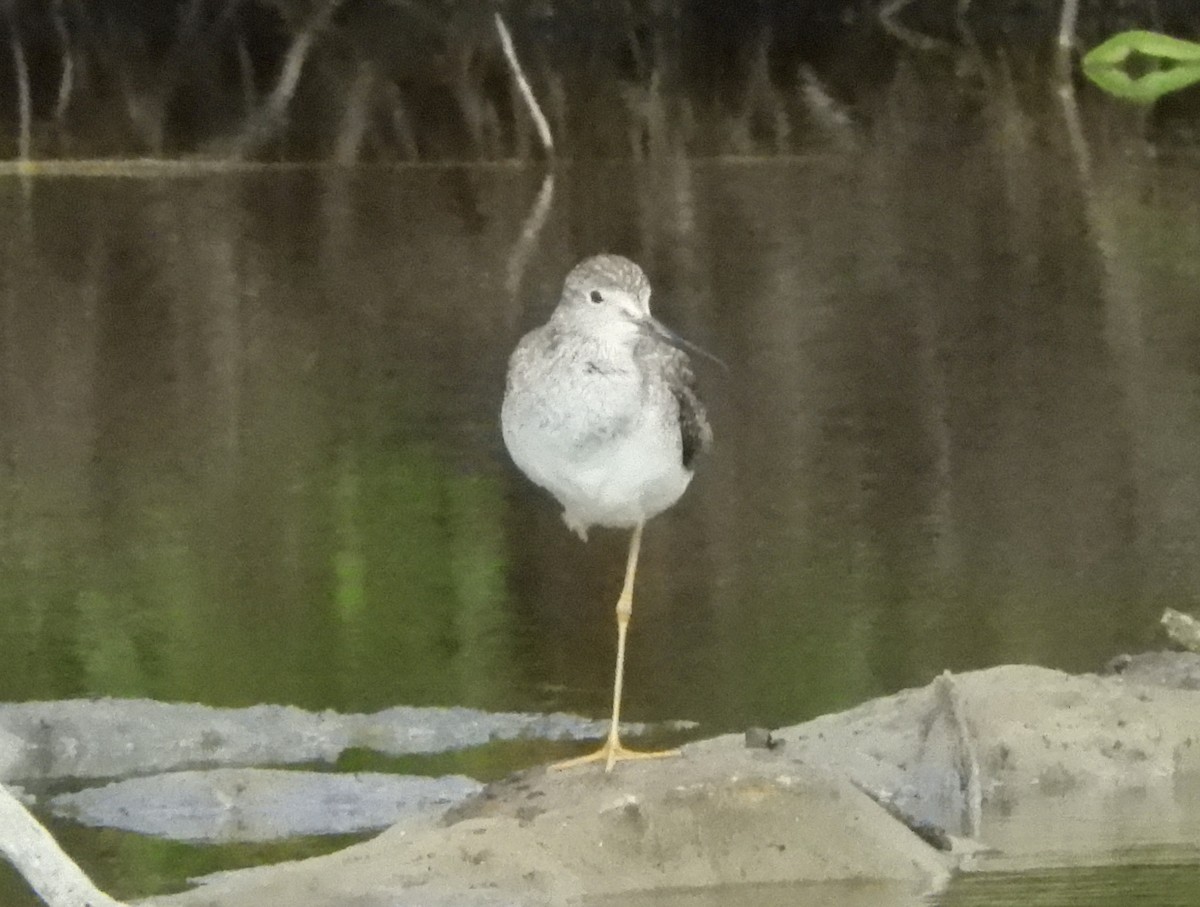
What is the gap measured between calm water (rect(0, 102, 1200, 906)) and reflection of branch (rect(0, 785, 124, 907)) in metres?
0.95

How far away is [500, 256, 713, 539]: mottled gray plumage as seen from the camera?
4035mm

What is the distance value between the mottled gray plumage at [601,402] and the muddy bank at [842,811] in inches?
18.4

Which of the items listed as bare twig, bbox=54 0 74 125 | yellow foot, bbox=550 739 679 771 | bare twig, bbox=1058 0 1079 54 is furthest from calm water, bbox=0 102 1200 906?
bare twig, bbox=1058 0 1079 54

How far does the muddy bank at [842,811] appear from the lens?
374 cm

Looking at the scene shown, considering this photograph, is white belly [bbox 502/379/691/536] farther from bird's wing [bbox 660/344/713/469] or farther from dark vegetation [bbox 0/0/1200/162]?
dark vegetation [bbox 0/0/1200/162]

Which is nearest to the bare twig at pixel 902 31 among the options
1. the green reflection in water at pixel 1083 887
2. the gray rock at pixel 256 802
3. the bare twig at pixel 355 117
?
the bare twig at pixel 355 117

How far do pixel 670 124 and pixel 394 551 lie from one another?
649 centimetres

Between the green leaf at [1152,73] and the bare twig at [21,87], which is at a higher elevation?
the bare twig at [21,87]

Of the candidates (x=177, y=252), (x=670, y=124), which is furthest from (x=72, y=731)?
(x=670, y=124)

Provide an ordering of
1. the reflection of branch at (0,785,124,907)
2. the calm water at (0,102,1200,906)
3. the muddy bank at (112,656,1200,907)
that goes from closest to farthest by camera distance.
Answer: the reflection of branch at (0,785,124,907)
the muddy bank at (112,656,1200,907)
the calm water at (0,102,1200,906)

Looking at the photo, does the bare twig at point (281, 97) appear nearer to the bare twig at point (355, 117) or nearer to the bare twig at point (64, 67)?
the bare twig at point (355, 117)

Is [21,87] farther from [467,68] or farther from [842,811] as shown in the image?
[842,811]

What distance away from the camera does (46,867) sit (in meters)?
3.02

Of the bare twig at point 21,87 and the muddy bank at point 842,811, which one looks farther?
the bare twig at point 21,87
